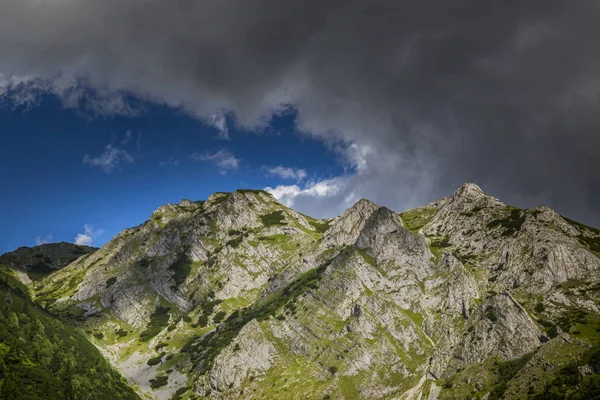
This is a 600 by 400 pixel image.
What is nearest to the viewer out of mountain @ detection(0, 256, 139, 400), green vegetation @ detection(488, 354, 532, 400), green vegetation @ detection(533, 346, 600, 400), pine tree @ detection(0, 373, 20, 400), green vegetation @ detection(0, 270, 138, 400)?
green vegetation @ detection(533, 346, 600, 400)

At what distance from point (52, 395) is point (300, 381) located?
10939 centimetres

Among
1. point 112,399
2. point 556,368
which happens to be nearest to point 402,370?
point 556,368

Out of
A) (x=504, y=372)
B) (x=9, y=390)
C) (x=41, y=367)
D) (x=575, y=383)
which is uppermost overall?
(x=41, y=367)

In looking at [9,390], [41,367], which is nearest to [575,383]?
[9,390]

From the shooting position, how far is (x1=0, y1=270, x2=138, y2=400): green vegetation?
13188cm

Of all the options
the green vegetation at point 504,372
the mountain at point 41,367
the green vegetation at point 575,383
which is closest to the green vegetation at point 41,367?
the mountain at point 41,367

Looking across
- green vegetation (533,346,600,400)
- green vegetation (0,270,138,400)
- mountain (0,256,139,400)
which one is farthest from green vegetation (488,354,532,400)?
mountain (0,256,139,400)

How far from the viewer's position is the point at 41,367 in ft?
500

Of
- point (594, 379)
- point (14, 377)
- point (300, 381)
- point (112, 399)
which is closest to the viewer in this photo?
point (594, 379)

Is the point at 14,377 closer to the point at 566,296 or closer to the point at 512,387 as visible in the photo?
the point at 512,387

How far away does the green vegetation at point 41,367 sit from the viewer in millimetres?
131875

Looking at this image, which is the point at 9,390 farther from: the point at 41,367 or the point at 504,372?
the point at 504,372

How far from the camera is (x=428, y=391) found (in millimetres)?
172000

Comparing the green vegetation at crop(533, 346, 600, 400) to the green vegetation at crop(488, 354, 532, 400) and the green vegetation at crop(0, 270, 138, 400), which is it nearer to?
the green vegetation at crop(488, 354, 532, 400)
